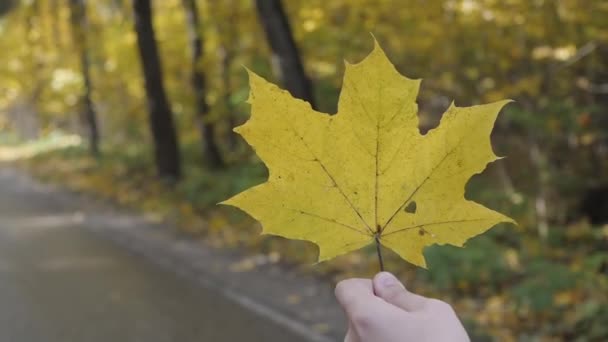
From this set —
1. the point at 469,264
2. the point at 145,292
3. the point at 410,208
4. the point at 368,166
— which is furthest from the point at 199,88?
the point at 368,166

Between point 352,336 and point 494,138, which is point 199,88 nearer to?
point 494,138

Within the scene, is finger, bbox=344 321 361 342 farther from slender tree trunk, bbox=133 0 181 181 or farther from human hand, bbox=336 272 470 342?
slender tree trunk, bbox=133 0 181 181

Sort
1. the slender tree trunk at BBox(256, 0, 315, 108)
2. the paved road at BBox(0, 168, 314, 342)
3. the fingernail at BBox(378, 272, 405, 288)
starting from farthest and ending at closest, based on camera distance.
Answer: the slender tree trunk at BBox(256, 0, 315, 108), the paved road at BBox(0, 168, 314, 342), the fingernail at BBox(378, 272, 405, 288)

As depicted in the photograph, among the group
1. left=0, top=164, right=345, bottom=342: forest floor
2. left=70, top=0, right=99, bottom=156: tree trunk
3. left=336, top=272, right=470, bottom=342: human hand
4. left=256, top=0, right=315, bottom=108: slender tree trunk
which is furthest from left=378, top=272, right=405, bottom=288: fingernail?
left=70, top=0, right=99, bottom=156: tree trunk

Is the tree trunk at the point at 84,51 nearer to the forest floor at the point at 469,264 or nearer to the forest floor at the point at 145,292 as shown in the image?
the forest floor at the point at 469,264

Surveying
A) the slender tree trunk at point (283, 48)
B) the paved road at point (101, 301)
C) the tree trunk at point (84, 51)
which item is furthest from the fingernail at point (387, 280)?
the tree trunk at point (84, 51)

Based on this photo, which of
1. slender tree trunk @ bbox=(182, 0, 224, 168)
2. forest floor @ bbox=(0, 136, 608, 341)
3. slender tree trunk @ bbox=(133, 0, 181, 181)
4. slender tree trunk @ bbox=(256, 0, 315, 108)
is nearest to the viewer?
forest floor @ bbox=(0, 136, 608, 341)

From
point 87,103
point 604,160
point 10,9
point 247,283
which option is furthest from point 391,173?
point 87,103

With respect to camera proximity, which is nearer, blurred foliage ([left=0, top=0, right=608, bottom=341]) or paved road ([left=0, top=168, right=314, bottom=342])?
paved road ([left=0, top=168, right=314, bottom=342])
